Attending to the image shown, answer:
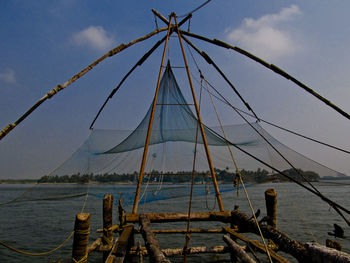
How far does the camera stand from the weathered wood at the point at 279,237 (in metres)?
2.87

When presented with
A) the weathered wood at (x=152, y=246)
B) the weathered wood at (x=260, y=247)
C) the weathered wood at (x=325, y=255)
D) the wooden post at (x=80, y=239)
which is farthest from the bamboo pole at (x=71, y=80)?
the weathered wood at (x=260, y=247)

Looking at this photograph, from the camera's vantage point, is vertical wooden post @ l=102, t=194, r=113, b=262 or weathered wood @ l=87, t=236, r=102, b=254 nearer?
weathered wood @ l=87, t=236, r=102, b=254

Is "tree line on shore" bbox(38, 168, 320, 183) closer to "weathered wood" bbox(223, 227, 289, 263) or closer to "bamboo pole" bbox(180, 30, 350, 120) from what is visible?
"weathered wood" bbox(223, 227, 289, 263)

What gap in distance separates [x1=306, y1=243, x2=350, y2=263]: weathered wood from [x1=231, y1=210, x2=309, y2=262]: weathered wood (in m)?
0.31

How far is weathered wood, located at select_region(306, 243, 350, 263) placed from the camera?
6.21ft

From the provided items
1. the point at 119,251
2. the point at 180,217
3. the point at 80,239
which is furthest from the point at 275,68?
the point at 80,239

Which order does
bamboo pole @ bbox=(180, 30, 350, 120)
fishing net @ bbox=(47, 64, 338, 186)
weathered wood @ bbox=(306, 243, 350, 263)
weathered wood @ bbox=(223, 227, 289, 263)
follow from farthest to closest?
fishing net @ bbox=(47, 64, 338, 186) < bamboo pole @ bbox=(180, 30, 350, 120) < weathered wood @ bbox=(223, 227, 289, 263) < weathered wood @ bbox=(306, 243, 350, 263)

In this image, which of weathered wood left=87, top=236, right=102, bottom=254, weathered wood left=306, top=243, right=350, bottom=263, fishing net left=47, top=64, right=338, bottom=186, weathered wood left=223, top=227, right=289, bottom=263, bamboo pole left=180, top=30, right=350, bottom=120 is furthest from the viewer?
fishing net left=47, top=64, right=338, bottom=186

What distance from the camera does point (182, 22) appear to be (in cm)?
725

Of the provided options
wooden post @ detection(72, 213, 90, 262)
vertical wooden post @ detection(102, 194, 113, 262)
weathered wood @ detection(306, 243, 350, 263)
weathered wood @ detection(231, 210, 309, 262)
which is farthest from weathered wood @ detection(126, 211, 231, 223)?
weathered wood @ detection(306, 243, 350, 263)

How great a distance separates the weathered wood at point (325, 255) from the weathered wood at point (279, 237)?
0.31 meters

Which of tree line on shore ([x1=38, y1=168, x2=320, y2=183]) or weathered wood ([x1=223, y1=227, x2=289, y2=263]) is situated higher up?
tree line on shore ([x1=38, y1=168, x2=320, y2=183])

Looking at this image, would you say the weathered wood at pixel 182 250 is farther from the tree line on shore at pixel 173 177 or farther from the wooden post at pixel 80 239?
the tree line on shore at pixel 173 177

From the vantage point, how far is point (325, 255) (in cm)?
213
